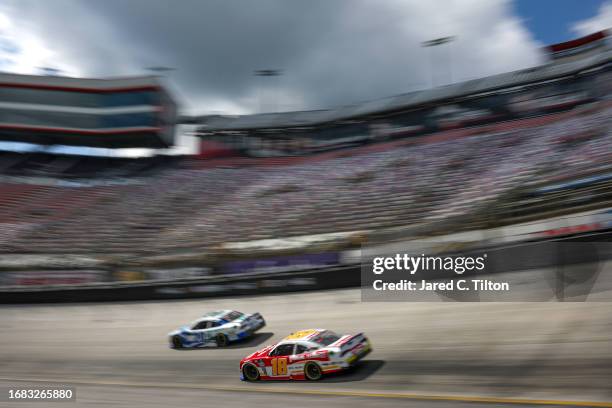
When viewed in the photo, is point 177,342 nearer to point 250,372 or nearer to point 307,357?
point 250,372

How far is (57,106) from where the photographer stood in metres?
47.8

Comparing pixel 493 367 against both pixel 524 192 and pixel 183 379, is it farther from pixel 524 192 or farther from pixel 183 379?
pixel 524 192

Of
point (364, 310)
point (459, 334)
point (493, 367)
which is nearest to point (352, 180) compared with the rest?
point (364, 310)

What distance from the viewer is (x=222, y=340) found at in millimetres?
14227

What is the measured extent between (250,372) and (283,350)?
1.09 meters

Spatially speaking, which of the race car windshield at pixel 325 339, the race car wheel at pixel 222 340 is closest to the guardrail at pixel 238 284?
the race car wheel at pixel 222 340

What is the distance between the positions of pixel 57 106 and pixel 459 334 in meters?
47.0

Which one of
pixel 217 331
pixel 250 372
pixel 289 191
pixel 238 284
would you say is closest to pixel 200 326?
pixel 217 331

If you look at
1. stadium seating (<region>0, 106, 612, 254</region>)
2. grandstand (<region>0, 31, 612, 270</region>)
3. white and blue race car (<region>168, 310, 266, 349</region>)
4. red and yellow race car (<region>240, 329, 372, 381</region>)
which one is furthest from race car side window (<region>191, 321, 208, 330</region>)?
stadium seating (<region>0, 106, 612, 254</region>)

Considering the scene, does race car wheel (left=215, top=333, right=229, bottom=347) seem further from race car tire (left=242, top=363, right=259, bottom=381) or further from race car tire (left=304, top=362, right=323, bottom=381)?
race car tire (left=304, top=362, right=323, bottom=381)

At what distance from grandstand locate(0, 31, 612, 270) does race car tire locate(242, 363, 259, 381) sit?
907 centimetres

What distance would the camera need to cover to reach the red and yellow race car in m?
10.0

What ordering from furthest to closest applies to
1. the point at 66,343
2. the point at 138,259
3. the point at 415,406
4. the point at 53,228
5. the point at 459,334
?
the point at 53,228, the point at 138,259, the point at 66,343, the point at 459,334, the point at 415,406

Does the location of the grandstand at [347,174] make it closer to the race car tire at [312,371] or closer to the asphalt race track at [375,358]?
the asphalt race track at [375,358]
